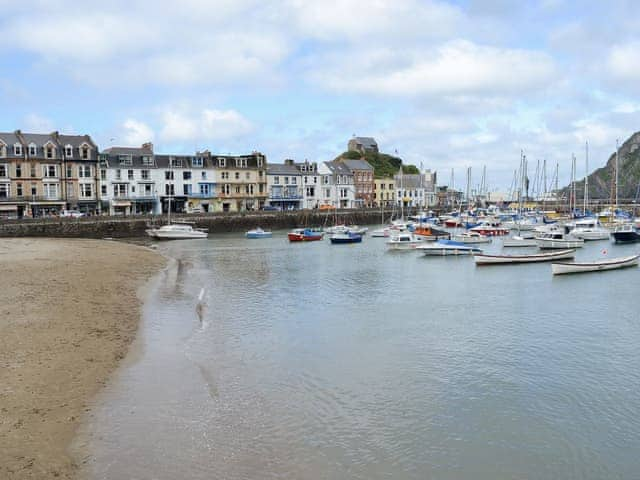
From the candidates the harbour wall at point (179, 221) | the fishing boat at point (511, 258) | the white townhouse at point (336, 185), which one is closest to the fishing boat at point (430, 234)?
the fishing boat at point (511, 258)

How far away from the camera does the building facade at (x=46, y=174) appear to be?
2995 inches

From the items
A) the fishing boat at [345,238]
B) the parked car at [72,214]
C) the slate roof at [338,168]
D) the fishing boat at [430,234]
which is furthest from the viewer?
the slate roof at [338,168]

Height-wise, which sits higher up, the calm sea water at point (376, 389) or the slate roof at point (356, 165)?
the slate roof at point (356, 165)

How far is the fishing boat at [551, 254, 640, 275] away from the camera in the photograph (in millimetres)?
37688

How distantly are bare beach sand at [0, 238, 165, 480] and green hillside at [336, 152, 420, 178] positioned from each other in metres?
110

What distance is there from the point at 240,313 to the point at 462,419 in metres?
13.5

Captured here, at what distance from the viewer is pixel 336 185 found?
116562 millimetres

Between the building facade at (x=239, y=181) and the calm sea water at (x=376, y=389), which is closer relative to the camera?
the calm sea water at (x=376, y=389)

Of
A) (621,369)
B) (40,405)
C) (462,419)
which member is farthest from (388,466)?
(621,369)

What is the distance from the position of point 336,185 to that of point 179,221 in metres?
43.1

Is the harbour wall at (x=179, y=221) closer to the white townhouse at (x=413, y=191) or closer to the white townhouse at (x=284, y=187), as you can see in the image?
the white townhouse at (x=284, y=187)

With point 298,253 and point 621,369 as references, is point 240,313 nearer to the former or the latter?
point 621,369

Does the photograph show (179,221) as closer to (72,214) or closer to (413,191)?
(72,214)

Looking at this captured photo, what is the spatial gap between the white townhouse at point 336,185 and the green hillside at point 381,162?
18.3 meters
